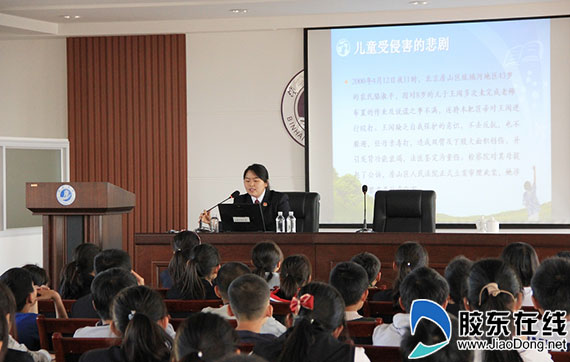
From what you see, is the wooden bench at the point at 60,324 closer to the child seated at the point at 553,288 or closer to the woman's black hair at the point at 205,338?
the woman's black hair at the point at 205,338

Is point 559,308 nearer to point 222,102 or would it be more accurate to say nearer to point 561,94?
point 561,94

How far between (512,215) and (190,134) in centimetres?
365

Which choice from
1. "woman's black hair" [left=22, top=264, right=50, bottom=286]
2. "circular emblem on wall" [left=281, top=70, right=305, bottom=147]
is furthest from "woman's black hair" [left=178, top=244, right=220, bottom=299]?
"circular emblem on wall" [left=281, top=70, right=305, bottom=147]

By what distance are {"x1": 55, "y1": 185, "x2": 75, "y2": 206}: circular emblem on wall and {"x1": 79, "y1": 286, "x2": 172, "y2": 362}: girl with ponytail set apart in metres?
3.58

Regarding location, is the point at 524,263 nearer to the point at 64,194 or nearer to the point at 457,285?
the point at 457,285

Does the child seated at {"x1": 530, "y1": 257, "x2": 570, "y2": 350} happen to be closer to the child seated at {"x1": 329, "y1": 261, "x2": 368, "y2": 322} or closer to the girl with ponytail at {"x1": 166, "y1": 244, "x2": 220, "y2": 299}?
the child seated at {"x1": 329, "y1": 261, "x2": 368, "y2": 322}

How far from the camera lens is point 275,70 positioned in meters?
8.70

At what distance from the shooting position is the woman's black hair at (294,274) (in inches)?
155

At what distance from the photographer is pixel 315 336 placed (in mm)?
2426

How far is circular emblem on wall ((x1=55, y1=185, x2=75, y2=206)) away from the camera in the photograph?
6082 mm

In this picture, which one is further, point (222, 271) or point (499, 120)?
point (499, 120)

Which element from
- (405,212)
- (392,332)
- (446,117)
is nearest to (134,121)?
(446,117)

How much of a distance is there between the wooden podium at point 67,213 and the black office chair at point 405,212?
233 centimetres

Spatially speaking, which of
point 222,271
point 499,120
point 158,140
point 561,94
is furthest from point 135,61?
point 222,271
